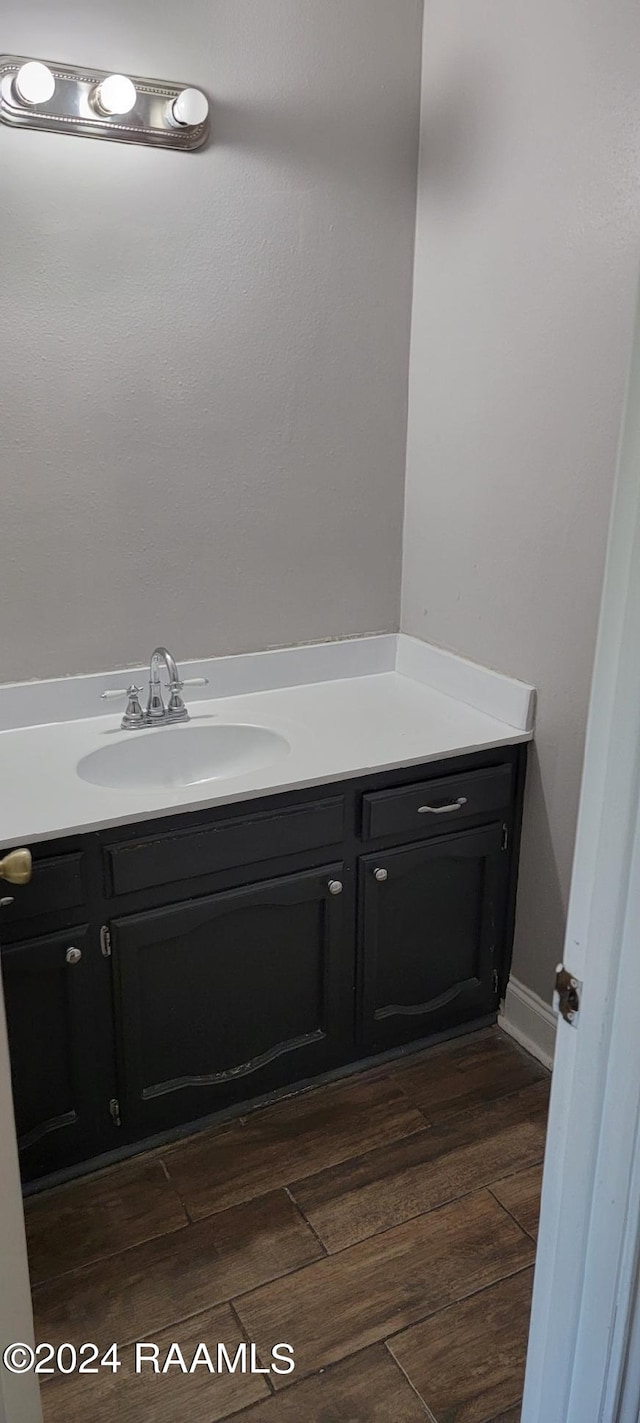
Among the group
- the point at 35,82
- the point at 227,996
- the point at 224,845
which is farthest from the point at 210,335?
the point at 227,996

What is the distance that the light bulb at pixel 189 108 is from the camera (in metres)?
1.91

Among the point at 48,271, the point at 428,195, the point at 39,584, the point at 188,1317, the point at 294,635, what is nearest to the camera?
the point at 188,1317

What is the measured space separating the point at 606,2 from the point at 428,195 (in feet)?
1.97

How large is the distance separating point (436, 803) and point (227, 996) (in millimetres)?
586

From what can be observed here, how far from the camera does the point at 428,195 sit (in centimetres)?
228

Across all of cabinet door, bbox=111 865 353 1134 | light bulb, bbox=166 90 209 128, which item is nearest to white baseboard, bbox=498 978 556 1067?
cabinet door, bbox=111 865 353 1134

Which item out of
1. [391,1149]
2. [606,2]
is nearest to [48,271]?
[606,2]

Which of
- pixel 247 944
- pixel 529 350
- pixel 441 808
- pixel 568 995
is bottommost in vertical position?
pixel 247 944

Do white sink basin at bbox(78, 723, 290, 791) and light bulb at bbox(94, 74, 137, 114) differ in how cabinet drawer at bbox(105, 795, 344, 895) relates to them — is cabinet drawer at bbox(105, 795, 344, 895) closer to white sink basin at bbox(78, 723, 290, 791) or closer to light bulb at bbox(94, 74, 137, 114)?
white sink basin at bbox(78, 723, 290, 791)

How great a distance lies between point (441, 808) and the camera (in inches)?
83.5

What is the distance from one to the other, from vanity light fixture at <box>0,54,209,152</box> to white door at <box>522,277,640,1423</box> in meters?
1.46

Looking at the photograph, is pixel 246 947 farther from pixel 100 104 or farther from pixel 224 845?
pixel 100 104

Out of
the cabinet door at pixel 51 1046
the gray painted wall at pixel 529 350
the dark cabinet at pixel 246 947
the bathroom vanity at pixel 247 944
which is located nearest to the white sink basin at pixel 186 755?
the bathroom vanity at pixel 247 944

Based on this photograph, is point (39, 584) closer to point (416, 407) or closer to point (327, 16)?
point (416, 407)
